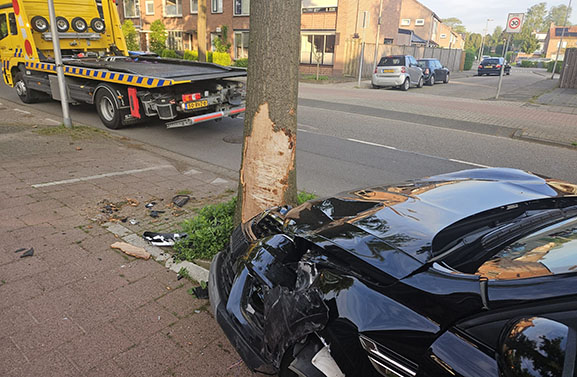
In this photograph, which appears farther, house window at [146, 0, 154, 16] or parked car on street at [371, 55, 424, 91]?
house window at [146, 0, 154, 16]

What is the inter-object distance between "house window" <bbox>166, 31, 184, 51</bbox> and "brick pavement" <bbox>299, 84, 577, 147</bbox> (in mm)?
22379

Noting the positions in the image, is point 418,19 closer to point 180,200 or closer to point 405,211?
point 180,200

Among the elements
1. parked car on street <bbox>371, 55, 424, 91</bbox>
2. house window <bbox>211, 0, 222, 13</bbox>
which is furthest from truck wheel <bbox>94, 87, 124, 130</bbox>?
house window <bbox>211, 0, 222, 13</bbox>

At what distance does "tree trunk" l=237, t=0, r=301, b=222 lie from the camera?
3.23 meters

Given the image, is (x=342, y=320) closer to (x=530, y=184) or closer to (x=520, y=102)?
(x=530, y=184)

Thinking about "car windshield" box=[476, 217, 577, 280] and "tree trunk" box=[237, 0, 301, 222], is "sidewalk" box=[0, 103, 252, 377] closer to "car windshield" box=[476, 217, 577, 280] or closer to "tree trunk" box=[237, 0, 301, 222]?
"tree trunk" box=[237, 0, 301, 222]

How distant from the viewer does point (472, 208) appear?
213 centimetres

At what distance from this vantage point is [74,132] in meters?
8.81

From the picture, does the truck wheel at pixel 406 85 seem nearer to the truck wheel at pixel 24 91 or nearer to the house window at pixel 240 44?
the house window at pixel 240 44

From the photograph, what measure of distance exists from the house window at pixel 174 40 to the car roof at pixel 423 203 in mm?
36261

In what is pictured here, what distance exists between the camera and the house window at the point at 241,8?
97.5 ft

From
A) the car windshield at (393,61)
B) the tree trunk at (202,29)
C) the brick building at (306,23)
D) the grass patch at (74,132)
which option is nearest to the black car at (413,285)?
the grass patch at (74,132)

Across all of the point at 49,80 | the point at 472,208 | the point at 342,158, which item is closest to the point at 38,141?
the point at 49,80

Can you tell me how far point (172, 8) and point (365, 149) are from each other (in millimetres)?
32492
